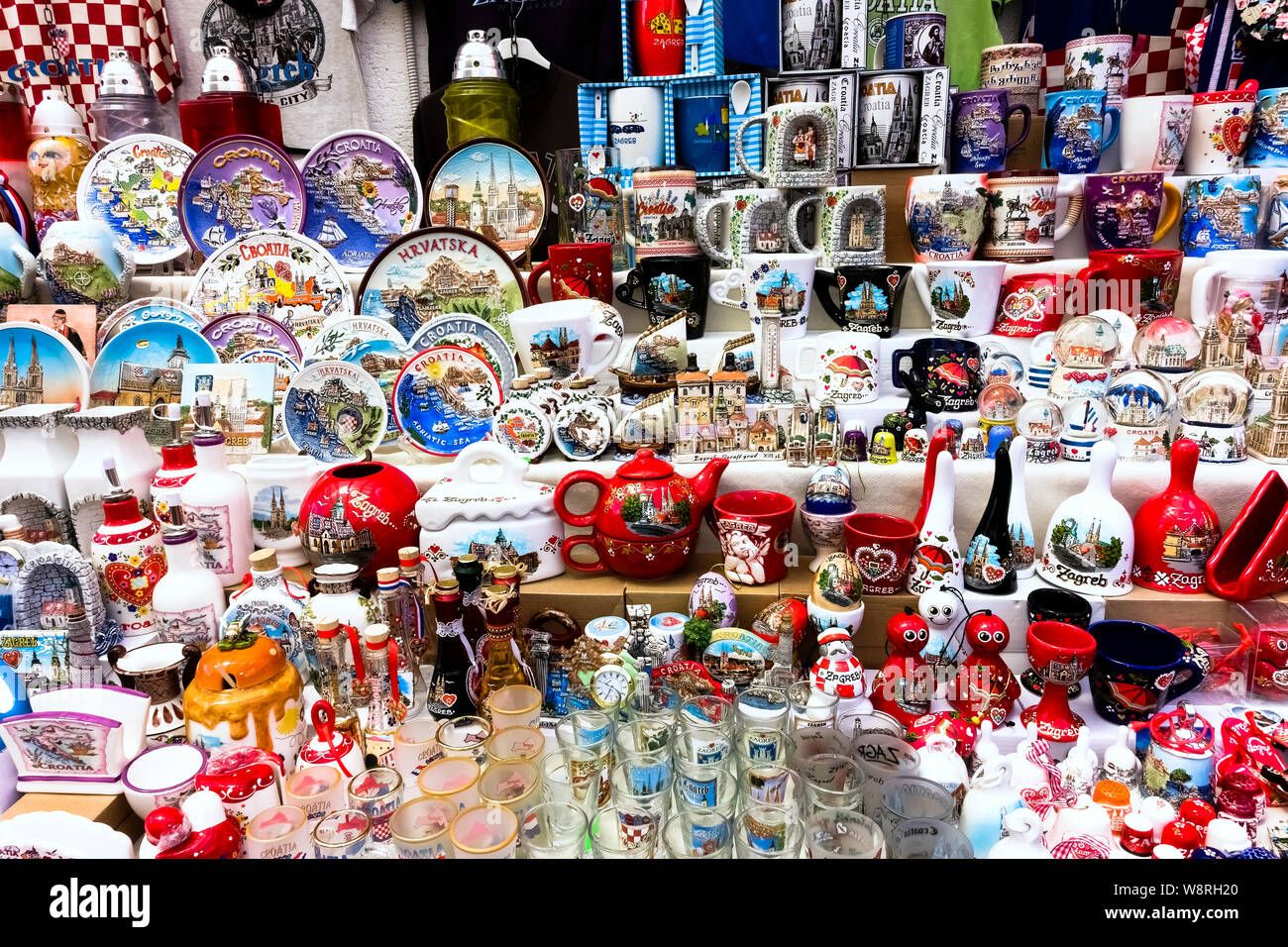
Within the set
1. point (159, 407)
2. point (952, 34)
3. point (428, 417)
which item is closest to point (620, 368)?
point (428, 417)

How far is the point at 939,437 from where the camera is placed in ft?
5.89

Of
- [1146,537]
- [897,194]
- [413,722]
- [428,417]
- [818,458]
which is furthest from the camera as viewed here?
[897,194]

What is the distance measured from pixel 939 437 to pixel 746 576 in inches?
19.8

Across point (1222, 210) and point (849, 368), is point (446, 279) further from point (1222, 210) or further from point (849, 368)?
point (1222, 210)

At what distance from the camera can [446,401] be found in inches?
80.7

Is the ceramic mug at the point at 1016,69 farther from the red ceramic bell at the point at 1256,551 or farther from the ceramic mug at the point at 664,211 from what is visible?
the red ceramic bell at the point at 1256,551

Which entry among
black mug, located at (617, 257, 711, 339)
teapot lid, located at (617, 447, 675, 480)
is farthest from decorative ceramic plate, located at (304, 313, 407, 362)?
teapot lid, located at (617, 447, 675, 480)

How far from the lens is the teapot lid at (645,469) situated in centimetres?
175

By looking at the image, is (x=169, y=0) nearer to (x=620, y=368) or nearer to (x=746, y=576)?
(x=620, y=368)

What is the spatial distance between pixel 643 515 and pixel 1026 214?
4.42 ft

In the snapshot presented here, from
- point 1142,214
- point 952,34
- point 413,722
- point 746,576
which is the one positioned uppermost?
point 952,34

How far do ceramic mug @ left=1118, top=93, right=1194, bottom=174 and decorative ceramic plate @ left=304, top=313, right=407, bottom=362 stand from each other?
200 centimetres

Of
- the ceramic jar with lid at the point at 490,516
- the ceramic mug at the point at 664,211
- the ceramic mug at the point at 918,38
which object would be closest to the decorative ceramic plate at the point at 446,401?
the ceramic jar with lid at the point at 490,516

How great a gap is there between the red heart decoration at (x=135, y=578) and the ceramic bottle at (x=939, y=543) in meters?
1.52
